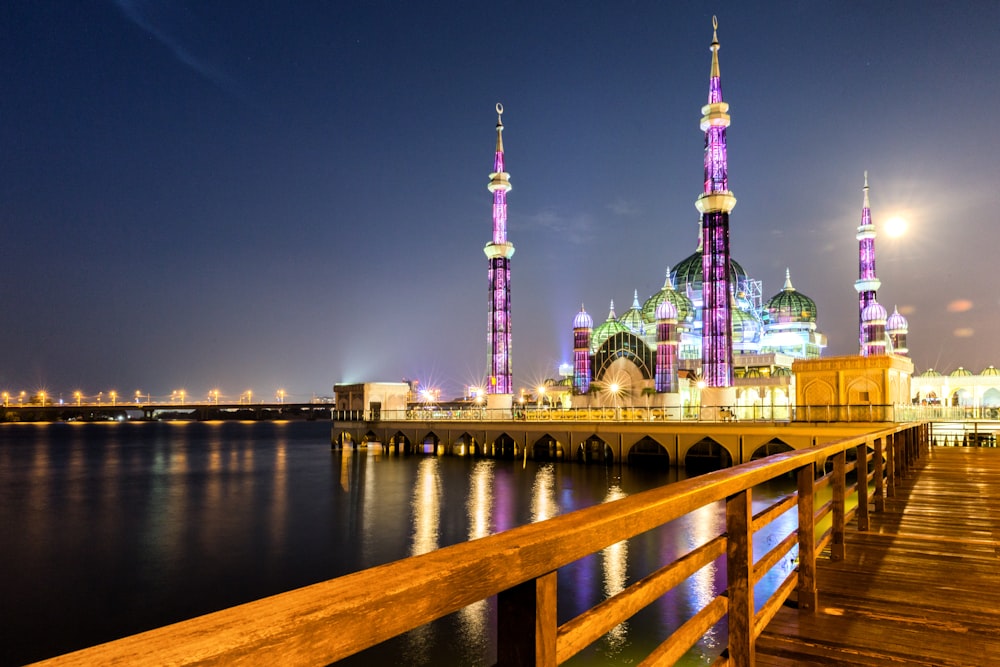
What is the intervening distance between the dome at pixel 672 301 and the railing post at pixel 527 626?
62364mm

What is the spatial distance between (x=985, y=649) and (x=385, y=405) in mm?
47657

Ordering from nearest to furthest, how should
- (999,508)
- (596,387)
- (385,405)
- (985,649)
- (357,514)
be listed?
(985,649) < (999,508) < (357,514) < (385,405) < (596,387)

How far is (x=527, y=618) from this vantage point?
1.74m

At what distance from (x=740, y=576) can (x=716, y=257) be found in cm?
4250

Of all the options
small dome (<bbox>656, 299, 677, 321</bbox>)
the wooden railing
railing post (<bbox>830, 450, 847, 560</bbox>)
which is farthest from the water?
small dome (<bbox>656, 299, 677, 321</bbox>)

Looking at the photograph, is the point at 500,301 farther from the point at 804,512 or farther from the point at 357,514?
the point at 804,512

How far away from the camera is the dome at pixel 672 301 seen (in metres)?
64.3

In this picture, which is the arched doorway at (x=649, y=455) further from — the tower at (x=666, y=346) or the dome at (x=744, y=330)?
the dome at (x=744, y=330)

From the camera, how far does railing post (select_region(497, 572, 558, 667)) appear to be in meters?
1.71

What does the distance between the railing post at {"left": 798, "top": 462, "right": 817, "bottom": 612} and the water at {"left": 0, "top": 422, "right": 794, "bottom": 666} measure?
20.9ft

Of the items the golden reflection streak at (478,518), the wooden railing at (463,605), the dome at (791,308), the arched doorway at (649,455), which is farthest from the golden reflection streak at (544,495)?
the dome at (791,308)

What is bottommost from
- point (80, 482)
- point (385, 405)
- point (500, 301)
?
point (80, 482)

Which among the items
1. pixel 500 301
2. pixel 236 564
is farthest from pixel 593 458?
pixel 236 564

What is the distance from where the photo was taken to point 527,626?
1736mm
